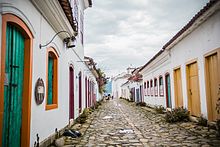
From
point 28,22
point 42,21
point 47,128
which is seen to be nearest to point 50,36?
point 42,21

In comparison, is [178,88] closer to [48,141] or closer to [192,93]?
[192,93]

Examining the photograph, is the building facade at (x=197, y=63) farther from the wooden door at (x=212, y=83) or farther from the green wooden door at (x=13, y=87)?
the green wooden door at (x=13, y=87)

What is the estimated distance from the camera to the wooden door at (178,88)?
12175mm

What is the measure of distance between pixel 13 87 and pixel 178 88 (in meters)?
10.0

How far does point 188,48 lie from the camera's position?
10414 millimetres

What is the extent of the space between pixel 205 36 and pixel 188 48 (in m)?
1.95

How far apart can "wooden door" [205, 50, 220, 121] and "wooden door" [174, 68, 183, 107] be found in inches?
140

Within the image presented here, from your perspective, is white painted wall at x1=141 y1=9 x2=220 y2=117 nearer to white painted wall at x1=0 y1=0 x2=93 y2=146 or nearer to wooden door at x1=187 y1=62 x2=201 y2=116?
wooden door at x1=187 y1=62 x2=201 y2=116

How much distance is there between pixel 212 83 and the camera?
8.28 meters

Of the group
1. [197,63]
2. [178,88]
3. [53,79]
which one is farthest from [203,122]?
[53,79]

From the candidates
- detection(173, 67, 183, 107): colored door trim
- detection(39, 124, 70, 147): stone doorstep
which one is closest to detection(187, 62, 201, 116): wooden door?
detection(173, 67, 183, 107): colored door trim

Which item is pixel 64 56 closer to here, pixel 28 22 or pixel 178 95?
pixel 28 22

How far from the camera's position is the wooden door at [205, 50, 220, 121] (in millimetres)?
7906

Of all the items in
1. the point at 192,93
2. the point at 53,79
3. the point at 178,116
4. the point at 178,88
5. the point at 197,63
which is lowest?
the point at 178,116
